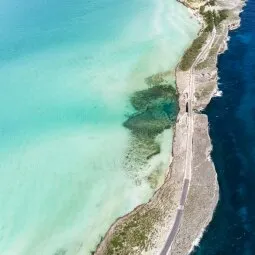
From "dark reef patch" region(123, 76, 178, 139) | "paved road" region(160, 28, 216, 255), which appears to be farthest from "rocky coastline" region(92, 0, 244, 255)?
"dark reef patch" region(123, 76, 178, 139)

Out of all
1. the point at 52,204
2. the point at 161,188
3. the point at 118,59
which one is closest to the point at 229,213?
the point at 161,188

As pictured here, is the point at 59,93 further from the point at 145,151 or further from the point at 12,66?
the point at 145,151

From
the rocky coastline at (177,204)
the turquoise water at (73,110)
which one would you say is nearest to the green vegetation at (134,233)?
the rocky coastline at (177,204)

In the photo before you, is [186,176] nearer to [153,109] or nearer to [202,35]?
[153,109]

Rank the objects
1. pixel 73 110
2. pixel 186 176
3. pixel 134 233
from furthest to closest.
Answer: pixel 73 110, pixel 186 176, pixel 134 233

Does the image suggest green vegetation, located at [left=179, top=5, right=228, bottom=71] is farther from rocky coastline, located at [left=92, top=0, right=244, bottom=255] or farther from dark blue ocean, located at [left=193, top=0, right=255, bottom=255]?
rocky coastline, located at [left=92, top=0, right=244, bottom=255]

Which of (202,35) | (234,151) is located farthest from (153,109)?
(202,35)
